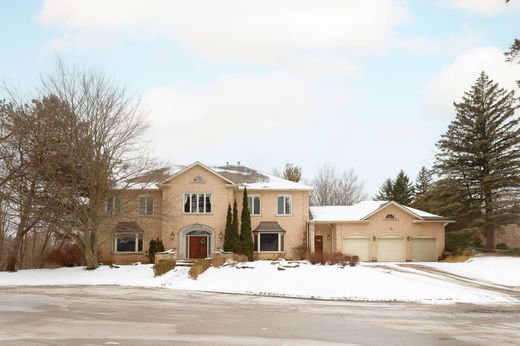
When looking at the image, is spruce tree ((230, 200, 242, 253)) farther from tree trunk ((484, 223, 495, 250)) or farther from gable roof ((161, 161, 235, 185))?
tree trunk ((484, 223, 495, 250))

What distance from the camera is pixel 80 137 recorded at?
36.4 metres

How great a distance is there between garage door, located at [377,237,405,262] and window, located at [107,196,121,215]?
2033 cm

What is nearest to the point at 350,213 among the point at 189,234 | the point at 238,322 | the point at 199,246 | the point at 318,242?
the point at 318,242

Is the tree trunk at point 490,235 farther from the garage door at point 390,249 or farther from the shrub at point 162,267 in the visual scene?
the shrub at point 162,267

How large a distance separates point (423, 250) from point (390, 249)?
2.76m

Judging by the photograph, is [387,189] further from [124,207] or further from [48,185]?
[48,185]

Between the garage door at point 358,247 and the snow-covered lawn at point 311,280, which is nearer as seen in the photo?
the snow-covered lawn at point 311,280

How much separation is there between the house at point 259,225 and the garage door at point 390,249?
0.26 feet

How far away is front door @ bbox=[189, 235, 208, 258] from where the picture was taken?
4441 cm

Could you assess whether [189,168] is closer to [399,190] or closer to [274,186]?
[274,186]

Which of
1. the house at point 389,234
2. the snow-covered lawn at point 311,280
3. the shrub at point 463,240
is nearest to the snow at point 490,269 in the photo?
the snow-covered lawn at point 311,280

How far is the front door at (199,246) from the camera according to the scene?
44.4 meters

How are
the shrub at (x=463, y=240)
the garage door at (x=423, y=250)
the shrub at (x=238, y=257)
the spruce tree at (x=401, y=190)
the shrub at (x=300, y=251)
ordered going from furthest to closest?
the spruce tree at (x=401, y=190) → the shrub at (x=463, y=240) → the garage door at (x=423, y=250) → the shrub at (x=300, y=251) → the shrub at (x=238, y=257)

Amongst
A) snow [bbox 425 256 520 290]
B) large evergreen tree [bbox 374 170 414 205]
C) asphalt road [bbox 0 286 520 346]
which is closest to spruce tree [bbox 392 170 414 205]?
large evergreen tree [bbox 374 170 414 205]
